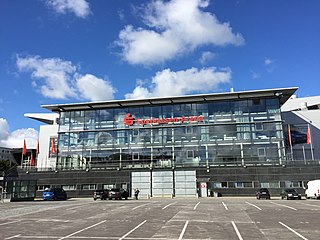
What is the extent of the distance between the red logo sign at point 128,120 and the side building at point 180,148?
0.17 metres

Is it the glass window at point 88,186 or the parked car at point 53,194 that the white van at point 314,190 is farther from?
the parked car at point 53,194

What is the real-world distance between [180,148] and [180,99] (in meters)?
8.00

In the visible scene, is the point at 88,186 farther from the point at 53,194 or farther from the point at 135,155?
the point at 53,194

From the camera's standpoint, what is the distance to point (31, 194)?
41906mm

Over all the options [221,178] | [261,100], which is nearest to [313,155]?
[261,100]

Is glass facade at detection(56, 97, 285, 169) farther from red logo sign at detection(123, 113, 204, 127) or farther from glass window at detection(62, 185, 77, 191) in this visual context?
glass window at detection(62, 185, 77, 191)

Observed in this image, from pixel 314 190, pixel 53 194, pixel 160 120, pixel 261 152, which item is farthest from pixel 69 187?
pixel 314 190

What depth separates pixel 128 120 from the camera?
53.3 metres

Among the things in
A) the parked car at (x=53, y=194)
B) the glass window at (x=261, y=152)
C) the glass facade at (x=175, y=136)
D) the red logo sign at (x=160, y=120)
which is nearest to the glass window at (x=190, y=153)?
the glass facade at (x=175, y=136)

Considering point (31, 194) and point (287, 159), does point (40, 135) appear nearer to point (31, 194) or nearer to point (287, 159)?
point (31, 194)

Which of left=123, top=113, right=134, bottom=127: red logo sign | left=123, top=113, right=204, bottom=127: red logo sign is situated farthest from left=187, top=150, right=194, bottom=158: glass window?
left=123, top=113, right=134, bottom=127: red logo sign

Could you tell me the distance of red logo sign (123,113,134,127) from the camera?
53000 millimetres

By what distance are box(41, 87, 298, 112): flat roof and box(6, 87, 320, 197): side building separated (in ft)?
0.51

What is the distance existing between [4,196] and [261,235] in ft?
113
